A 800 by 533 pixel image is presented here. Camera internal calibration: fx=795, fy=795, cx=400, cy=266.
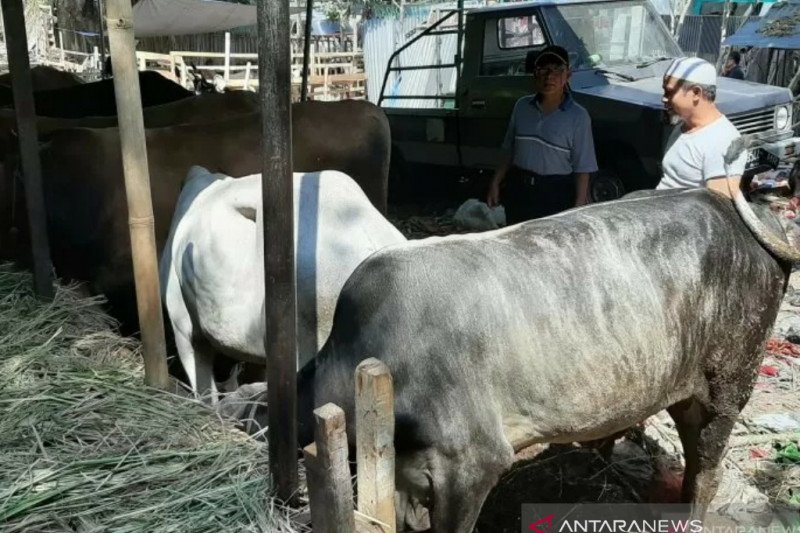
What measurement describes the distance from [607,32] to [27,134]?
5998 mm

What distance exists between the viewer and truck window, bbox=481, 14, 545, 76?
8109 millimetres

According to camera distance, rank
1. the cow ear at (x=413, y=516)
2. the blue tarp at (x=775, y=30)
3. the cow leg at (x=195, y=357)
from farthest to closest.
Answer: the blue tarp at (x=775, y=30), the cow leg at (x=195, y=357), the cow ear at (x=413, y=516)

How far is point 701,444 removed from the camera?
3094 mm

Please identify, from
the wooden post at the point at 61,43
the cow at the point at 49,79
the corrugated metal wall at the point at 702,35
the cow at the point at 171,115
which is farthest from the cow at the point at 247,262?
the wooden post at the point at 61,43

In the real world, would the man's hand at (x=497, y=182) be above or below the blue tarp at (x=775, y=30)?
below

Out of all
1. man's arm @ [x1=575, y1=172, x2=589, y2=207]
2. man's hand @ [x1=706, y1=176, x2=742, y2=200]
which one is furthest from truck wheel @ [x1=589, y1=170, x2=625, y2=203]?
man's hand @ [x1=706, y1=176, x2=742, y2=200]

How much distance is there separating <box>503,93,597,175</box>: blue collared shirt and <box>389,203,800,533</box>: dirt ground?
152 centimetres

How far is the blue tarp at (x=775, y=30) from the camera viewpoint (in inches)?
379

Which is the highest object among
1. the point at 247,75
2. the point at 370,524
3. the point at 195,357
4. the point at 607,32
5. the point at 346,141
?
the point at 607,32

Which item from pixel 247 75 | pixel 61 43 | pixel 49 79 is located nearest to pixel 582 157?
pixel 49 79

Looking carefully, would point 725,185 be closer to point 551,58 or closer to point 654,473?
point 654,473

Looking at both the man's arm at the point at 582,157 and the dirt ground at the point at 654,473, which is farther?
the man's arm at the point at 582,157

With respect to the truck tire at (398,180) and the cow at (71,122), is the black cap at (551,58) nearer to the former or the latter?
the cow at (71,122)

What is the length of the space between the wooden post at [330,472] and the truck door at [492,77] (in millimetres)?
6532
